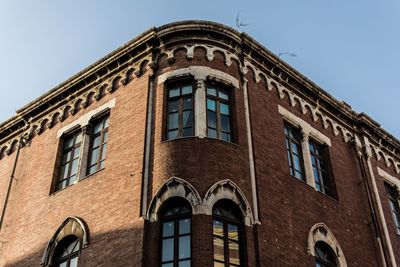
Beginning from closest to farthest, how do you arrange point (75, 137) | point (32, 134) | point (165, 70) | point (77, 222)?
1. point (77, 222)
2. point (165, 70)
3. point (75, 137)
4. point (32, 134)

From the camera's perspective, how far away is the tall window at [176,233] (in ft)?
47.9

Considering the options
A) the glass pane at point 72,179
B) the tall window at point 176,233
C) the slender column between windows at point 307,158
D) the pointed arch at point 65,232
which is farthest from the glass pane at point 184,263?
the slender column between windows at point 307,158

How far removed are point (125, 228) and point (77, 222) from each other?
1.96 meters

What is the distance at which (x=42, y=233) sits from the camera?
17.7 meters

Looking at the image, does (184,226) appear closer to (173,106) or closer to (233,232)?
(233,232)

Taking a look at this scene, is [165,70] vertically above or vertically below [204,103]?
above

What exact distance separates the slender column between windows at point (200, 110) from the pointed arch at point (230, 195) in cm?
157

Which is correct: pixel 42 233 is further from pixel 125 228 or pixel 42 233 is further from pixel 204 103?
pixel 204 103

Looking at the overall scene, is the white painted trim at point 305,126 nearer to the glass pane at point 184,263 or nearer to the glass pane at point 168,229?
the glass pane at point 168,229

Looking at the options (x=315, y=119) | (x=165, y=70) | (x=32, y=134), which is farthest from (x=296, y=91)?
(x=32, y=134)

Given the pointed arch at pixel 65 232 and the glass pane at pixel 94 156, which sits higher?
the glass pane at pixel 94 156

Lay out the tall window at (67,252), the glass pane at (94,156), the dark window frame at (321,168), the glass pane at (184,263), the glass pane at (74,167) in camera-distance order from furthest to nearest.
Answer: the dark window frame at (321,168) < the glass pane at (74,167) < the glass pane at (94,156) < the tall window at (67,252) < the glass pane at (184,263)

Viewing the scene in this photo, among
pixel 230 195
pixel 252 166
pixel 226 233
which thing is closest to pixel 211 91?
pixel 252 166

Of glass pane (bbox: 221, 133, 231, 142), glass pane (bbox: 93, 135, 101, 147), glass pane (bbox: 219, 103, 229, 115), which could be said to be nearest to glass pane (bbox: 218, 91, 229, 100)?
glass pane (bbox: 219, 103, 229, 115)
